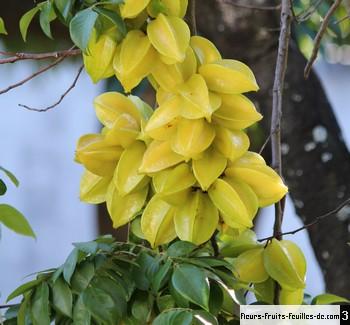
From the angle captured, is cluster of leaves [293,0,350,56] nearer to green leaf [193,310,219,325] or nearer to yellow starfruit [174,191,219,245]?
yellow starfruit [174,191,219,245]

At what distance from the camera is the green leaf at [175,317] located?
689 millimetres

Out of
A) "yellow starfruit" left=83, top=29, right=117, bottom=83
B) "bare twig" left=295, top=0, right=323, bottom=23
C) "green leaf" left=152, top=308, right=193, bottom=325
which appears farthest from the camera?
"bare twig" left=295, top=0, right=323, bottom=23

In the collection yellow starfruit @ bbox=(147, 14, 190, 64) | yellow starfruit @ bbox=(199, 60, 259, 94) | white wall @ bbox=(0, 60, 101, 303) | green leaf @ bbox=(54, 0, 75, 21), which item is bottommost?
white wall @ bbox=(0, 60, 101, 303)

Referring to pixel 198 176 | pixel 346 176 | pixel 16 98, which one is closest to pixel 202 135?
pixel 198 176

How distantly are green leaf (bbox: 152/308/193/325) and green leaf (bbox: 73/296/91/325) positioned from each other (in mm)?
70

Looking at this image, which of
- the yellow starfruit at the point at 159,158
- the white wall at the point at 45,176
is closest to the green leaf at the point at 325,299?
the yellow starfruit at the point at 159,158

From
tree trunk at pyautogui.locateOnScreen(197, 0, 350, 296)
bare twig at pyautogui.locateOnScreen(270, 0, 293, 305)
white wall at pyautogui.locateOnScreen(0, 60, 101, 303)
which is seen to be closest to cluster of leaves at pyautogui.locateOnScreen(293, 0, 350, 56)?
tree trunk at pyautogui.locateOnScreen(197, 0, 350, 296)

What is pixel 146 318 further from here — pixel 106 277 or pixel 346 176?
pixel 346 176

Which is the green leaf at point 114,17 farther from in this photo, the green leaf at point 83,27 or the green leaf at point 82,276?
the green leaf at point 82,276

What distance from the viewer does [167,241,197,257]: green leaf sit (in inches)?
29.8

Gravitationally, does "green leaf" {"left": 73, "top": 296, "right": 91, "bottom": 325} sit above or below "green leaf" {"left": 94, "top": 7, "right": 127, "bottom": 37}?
below

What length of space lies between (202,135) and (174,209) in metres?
0.09

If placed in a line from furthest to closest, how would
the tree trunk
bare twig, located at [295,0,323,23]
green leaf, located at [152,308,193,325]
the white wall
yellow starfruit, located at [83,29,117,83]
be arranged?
the white wall
the tree trunk
bare twig, located at [295,0,323,23]
yellow starfruit, located at [83,29,117,83]
green leaf, located at [152,308,193,325]

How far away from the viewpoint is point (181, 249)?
2.49 feet
